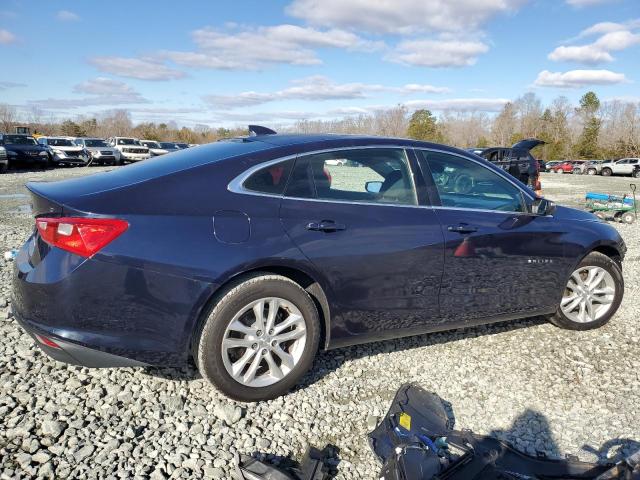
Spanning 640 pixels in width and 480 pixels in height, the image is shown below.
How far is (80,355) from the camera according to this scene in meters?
2.58

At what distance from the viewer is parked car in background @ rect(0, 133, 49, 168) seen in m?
24.6

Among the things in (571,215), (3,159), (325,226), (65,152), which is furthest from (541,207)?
(65,152)

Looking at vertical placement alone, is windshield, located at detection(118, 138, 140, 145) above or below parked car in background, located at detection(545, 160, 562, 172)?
above

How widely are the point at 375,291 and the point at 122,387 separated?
1707 mm

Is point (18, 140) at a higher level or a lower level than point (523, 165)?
lower

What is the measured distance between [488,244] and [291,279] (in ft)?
4.99

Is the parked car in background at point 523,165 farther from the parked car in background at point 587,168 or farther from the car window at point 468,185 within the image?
the parked car in background at point 587,168

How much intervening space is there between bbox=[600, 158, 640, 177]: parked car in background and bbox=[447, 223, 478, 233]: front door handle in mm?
44967

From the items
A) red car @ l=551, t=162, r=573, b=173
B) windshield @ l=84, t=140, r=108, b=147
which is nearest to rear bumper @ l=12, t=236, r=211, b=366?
windshield @ l=84, t=140, r=108, b=147

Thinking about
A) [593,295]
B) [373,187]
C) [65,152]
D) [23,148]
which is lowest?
[593,295]

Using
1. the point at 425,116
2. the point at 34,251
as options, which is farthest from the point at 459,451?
the point at 425,116

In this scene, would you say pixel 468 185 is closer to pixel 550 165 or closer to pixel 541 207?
pixel 541 207

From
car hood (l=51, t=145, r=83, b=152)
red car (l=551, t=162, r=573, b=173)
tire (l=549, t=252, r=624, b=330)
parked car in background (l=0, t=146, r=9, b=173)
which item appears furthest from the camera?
red car (l=551, t=162, r=573, b=173)

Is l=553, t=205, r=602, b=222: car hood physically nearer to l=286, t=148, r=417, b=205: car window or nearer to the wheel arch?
l=286, t=148, r=417, b=205: car window
